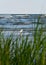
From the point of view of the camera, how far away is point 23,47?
203 cm

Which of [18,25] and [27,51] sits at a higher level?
[27,51]

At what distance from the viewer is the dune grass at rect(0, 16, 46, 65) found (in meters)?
1.95

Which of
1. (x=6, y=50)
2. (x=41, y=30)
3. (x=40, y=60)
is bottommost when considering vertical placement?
(x=40, y=60)

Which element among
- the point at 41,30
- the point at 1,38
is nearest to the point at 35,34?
the point at 41,30

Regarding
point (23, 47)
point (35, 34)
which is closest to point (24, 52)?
point (23, 47)

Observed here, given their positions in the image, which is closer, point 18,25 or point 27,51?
point 27,51

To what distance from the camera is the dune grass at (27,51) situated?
1.95m

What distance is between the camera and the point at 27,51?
1.98 m

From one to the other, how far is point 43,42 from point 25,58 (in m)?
0.21

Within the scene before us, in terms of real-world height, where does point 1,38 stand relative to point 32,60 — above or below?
above

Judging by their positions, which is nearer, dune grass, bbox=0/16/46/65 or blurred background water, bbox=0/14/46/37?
dune grass, bbox=0/16/46/65

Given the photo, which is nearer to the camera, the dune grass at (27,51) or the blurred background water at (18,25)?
the dune grass at (27,51)

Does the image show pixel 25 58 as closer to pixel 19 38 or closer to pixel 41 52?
pixel 41 52

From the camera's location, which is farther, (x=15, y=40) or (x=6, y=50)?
(x=15, y=40)
